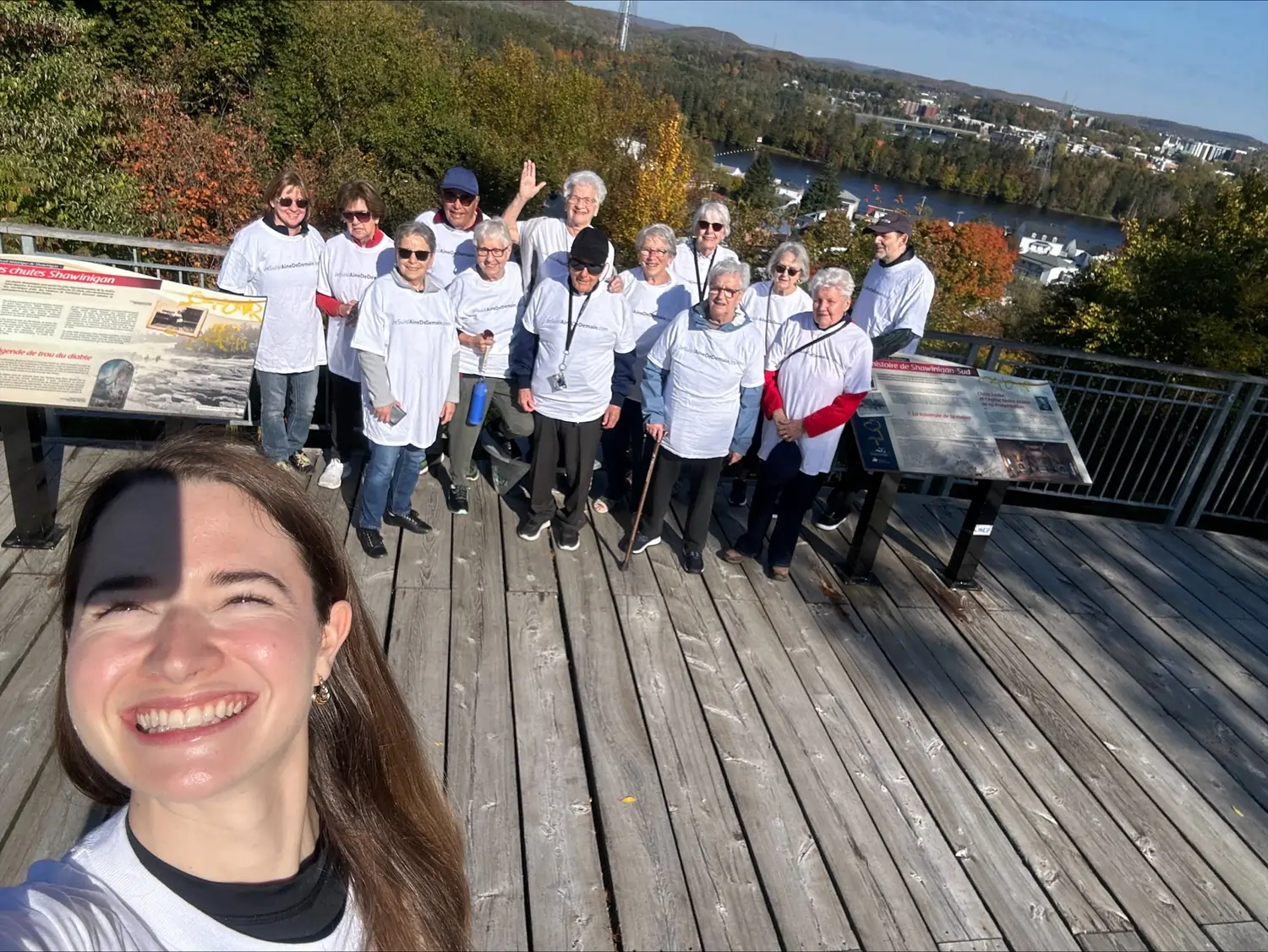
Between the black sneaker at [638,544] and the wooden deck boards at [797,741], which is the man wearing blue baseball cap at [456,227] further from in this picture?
the black sneaker at [638,544]

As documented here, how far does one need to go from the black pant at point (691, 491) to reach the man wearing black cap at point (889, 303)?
1034 mm

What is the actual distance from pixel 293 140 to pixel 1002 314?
3875 centimetres

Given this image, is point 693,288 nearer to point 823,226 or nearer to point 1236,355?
point 1236,355

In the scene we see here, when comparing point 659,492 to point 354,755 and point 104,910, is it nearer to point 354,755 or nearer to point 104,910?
point 354,755

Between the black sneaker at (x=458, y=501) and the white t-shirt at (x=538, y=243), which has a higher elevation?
the white t-shirt at (x=538, y=243)

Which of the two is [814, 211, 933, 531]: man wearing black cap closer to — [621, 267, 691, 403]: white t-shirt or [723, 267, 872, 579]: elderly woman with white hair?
[723, 267, 872, 579]: elderly woman with white hair

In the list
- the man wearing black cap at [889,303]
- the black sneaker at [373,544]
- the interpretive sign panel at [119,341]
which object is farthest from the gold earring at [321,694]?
the man wearing black cap at [889,303]

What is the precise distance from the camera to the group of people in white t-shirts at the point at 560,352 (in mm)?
4281

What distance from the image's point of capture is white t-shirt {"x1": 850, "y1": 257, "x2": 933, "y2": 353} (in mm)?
5184

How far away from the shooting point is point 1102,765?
12.1 ft

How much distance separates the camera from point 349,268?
467 centimetres

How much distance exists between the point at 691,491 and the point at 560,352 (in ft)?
3.47

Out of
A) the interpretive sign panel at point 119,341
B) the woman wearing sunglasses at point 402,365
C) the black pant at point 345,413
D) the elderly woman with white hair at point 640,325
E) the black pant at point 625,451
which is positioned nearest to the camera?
the interpretive sign panel at point 119,341

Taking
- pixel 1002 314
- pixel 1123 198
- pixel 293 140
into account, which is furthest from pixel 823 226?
pixel 1123 198
